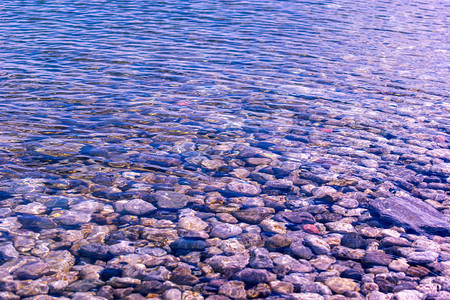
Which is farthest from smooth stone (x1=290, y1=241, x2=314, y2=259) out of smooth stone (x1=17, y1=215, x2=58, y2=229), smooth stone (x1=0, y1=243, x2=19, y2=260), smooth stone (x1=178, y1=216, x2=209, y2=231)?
smooth stone (x1=0, y1=243, x2=19, y2=260)

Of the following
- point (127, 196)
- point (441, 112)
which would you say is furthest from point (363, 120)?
point (127, 196)

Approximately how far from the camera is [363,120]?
9727mm

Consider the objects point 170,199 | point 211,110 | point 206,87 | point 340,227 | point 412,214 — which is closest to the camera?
point 340,227

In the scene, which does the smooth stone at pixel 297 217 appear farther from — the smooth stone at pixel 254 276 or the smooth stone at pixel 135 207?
the smooth stone at pixel 135 207

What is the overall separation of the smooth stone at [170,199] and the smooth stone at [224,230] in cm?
75

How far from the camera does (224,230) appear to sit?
226 inches

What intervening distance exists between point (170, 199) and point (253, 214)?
1.25 meters

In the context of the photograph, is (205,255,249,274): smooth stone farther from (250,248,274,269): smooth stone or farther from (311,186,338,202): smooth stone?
(311,186,338,202): smooth stone

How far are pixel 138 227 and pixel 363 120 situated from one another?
19.7ft

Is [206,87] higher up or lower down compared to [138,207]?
higher up

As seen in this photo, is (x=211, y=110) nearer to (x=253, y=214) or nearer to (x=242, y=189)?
(x=242, y=189)

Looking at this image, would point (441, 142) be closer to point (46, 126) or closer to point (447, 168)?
point (447, 168)

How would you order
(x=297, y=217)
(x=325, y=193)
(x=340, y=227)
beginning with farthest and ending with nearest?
(x=325, y=193)
(x=297, y=217)
(x=340, y=227)

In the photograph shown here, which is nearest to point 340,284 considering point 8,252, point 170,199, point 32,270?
point 170,199
